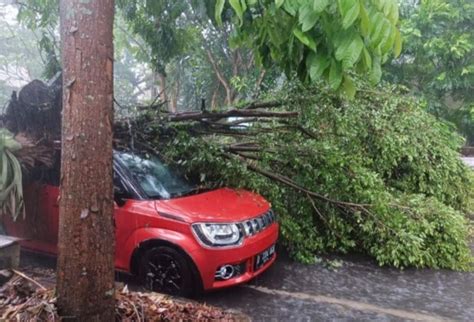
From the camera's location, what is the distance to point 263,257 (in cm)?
421

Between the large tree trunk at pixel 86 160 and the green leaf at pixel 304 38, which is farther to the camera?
the large tree trunk at pixel 86 160

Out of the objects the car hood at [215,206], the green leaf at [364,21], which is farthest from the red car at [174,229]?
the green leaf at [364,21]

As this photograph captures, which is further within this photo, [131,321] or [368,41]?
[131,321]

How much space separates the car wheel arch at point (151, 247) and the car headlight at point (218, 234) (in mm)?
226

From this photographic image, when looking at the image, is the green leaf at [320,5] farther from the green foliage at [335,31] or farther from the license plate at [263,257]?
the license plate at [263,257]

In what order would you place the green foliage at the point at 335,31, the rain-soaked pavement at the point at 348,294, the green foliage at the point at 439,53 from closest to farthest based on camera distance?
the green foliage at the point at 335,31
the rain-soaked pavement at the point at 348,294
the green foliage at the point at 439,53

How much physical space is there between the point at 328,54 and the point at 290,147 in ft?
9.61

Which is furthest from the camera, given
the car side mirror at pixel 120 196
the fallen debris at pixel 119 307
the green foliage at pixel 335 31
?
the car side mirror at pixel 120 196

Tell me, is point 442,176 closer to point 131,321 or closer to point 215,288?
point 215,288

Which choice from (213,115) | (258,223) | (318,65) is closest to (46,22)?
(213,115)

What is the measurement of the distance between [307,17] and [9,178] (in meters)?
3.17

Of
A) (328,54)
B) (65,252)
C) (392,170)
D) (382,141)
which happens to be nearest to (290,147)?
(382,141)

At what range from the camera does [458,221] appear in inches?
203

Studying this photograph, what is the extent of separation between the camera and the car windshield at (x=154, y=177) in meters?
4.28
